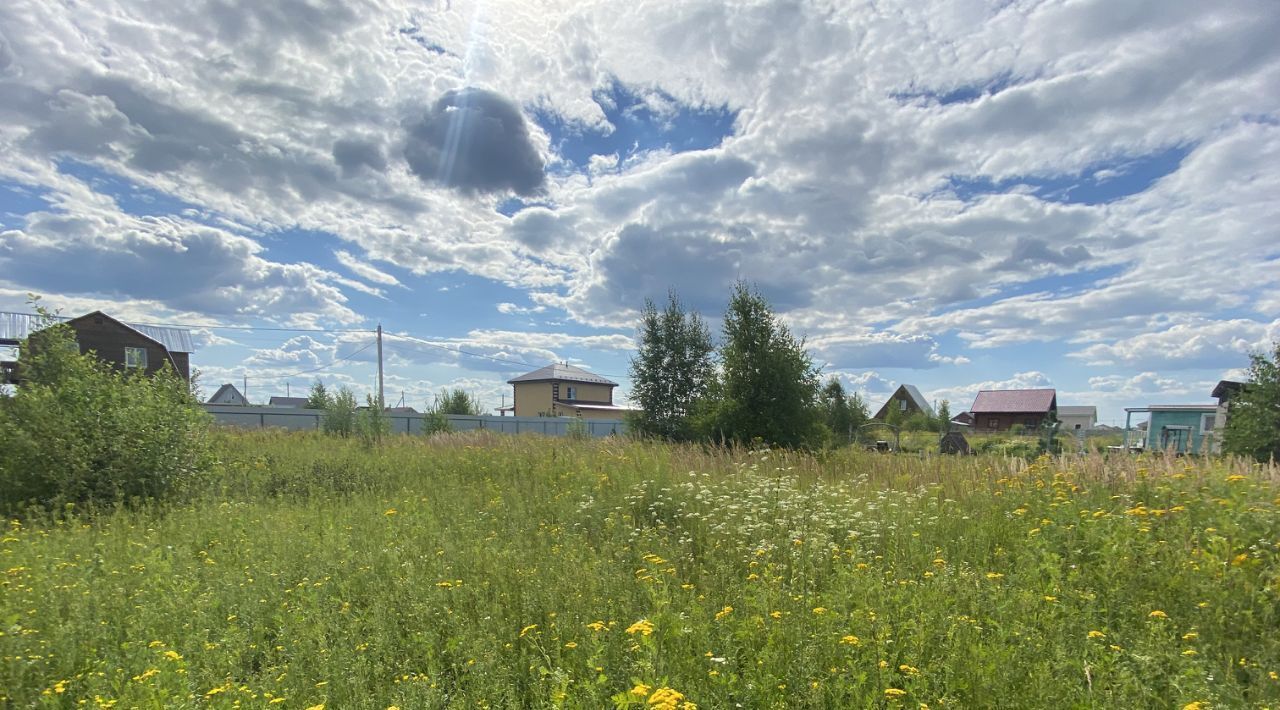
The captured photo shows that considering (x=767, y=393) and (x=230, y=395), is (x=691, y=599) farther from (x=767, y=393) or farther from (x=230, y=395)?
(x=230, y=395)

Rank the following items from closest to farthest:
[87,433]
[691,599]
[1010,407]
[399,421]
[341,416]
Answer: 1. [691,599]
2. [87,433]
3. [341,416]
4. [399,421]
5. [1010,407]

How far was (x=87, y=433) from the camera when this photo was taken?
8656 mm

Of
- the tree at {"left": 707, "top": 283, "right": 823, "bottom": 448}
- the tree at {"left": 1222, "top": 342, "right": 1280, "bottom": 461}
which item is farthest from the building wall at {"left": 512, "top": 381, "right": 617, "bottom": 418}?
the tree at {"left": 1222, "top": 342, "right": 1280, "bottom": 461}

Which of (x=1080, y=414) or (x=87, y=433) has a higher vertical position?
(x=87, y=433)

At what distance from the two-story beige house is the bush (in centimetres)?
4157

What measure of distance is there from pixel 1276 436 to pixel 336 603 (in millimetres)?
20767

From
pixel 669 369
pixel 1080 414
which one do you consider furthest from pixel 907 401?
pixel 669 369

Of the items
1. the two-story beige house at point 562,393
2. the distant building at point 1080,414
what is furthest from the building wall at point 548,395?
the distant building at point 1080,414

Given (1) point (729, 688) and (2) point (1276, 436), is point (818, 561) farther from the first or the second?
(2) point (1276, 436)

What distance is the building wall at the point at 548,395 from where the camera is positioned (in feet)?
178

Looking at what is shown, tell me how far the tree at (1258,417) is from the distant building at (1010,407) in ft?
119

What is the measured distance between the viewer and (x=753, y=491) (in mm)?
6516

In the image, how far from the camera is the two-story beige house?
53.3 meters

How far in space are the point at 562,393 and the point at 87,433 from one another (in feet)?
151
